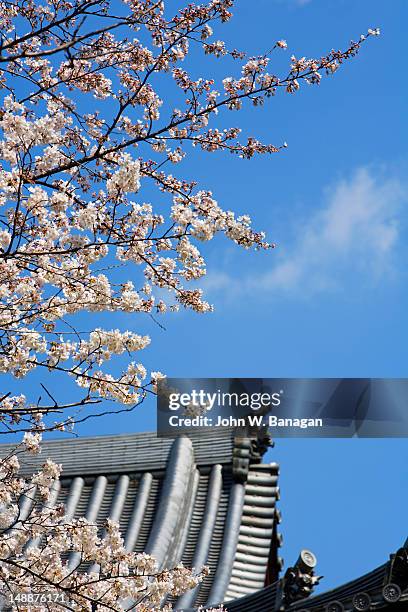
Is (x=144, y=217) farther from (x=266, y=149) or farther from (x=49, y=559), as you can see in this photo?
(x=49, y=559)

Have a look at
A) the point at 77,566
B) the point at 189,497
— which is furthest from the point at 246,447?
the point at 77,566

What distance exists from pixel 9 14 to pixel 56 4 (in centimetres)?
54

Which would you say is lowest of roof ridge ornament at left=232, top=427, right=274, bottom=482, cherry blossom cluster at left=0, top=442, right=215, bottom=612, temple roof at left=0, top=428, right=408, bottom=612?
cherry blossom cluster at left=0, top=442, right=215, bottom=612

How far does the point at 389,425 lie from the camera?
54.9 feet

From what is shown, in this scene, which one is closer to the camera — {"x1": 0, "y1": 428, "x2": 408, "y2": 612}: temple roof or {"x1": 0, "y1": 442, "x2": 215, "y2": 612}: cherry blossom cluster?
{"x1": 0, "y1": 442, "x2": 215, "y2": 612}: cherry blossom cluster

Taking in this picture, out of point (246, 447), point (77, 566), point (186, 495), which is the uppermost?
point (246, 447)

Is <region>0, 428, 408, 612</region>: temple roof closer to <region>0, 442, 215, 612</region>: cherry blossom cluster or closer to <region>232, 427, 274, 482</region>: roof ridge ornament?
<region>232, 427, 274, 482</region>: roof ridge ornament

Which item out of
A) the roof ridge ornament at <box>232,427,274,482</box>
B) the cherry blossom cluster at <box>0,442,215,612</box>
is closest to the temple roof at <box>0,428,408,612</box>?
the roof ridge ornament at <box>232,427,274,482</box>

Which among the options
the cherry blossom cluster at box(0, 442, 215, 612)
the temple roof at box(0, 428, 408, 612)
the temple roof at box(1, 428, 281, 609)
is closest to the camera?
the cherry blossom cluster at box(0, 442, 215, 612)

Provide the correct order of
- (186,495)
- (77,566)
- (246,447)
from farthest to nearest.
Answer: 1. (246,447)
2. (186,495)
3. (77,566)

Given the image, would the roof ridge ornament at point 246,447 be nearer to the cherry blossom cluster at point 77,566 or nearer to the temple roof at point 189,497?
the temple roof at point 189,497

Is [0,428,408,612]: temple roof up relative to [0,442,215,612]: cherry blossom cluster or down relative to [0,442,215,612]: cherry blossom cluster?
up

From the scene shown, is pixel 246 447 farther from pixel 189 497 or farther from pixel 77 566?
pixel 77 566

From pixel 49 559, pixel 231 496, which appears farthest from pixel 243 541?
pixel 49 559
